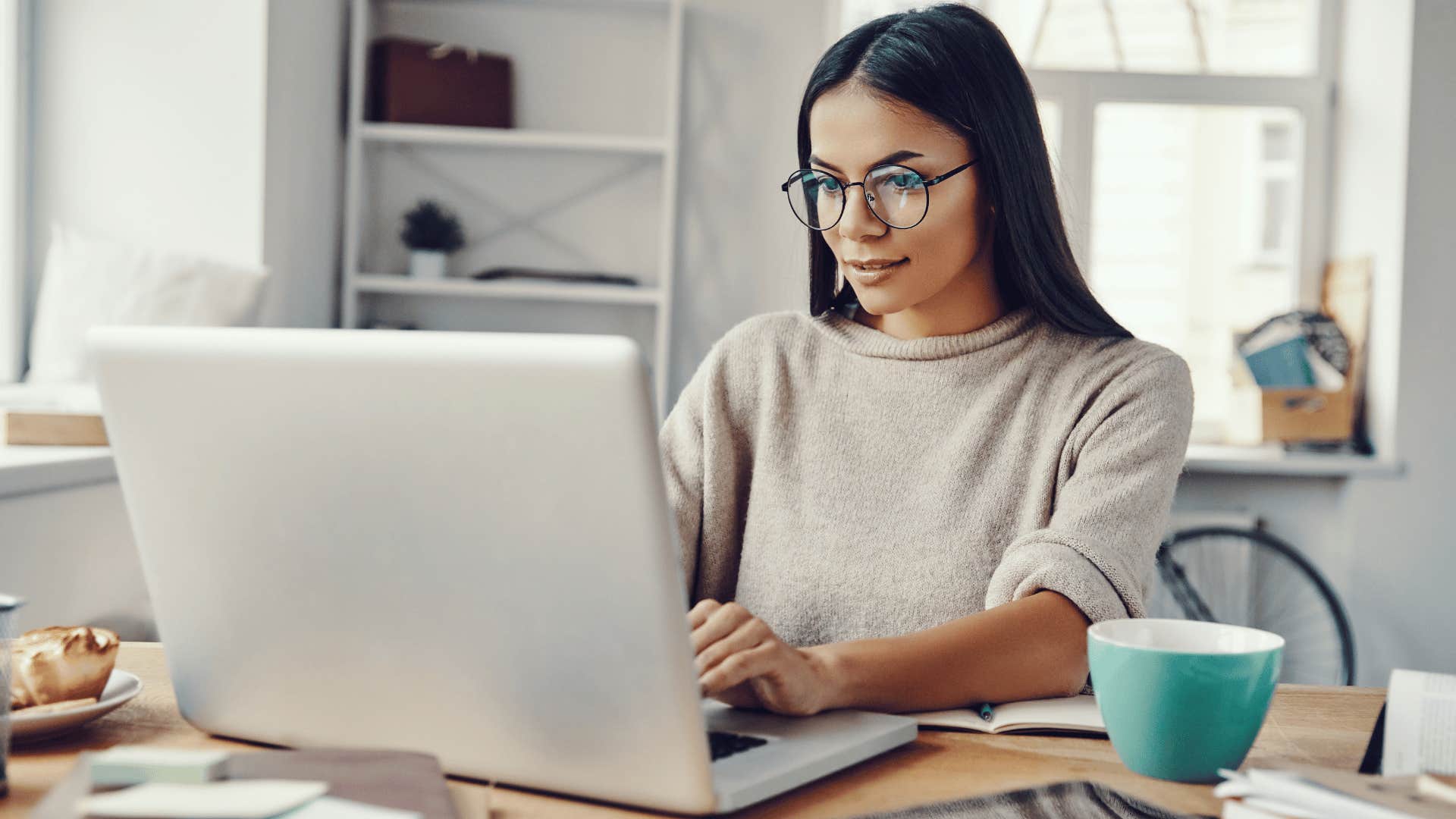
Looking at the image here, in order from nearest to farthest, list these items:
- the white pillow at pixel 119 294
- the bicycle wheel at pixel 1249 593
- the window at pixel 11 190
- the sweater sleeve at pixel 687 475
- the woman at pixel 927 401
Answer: the woman at pixel 927 401 < the sweater sleeve at pixel 687 475 < the white pillow at pixel 119 294 < the window at pixel 11 190 < the bicycle wheel at pixel 1249 593

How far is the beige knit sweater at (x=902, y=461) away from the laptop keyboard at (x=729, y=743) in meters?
0.36

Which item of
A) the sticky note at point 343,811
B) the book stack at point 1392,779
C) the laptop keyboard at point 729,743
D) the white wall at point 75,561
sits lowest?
the white wall at point 75,561

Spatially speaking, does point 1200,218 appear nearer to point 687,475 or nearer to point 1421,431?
point 1421,431

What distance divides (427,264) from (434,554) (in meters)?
2.82

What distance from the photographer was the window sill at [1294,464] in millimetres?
3227

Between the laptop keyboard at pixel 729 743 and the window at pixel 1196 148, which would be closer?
the laptop keyboard at pixel 729 743

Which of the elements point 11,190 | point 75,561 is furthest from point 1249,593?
point 11,190

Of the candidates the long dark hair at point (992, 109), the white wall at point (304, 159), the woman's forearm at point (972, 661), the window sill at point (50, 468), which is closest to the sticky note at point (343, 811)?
the woman's forearm at point (972, 661)

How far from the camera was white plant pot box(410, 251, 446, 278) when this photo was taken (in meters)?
3.36

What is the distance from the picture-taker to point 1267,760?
781mm

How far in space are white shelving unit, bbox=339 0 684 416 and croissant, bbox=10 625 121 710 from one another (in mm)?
2617

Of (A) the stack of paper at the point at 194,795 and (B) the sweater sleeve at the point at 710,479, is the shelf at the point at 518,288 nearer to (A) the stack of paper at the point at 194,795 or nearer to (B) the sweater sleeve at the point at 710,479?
(B) the sweater sleeve at the point at 710,479

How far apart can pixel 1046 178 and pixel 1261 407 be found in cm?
244

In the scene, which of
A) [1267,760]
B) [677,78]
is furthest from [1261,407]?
[1267,760]
